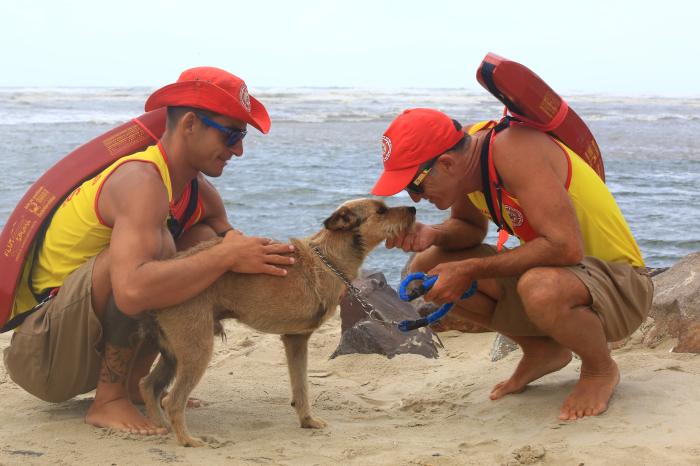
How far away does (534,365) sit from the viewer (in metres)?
5.39

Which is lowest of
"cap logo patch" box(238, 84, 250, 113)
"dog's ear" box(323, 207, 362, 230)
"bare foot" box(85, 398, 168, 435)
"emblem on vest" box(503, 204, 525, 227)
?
"bare foot" box(85, 398, 168, 435)

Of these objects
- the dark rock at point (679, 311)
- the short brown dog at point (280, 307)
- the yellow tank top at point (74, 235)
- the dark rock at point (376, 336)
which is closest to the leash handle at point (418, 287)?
the short brown dog at point (280, 307)

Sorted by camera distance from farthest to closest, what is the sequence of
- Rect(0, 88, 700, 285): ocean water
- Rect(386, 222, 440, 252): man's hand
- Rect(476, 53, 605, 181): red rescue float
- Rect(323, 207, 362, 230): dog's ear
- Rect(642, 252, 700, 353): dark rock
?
Rect(0, 88, 700, 285): ocean water
Rect(642, 252, 700, 353): dark rock
Rect(386, 222, 440, 252): man's hand
Rect(323, 207, 362, 230): dog's ear
Rect(476, 53, 605, 181): red rescue float

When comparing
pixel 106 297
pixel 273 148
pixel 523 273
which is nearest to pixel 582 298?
pixel 523 273

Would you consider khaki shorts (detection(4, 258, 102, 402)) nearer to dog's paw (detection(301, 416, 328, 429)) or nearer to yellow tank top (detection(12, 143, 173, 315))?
yellow tank top (detection(12, 143, 173, 315))

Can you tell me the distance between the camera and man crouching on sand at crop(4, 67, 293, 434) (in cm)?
454

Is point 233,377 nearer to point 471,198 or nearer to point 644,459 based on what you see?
point 471,198

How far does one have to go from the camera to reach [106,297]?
4793 mm

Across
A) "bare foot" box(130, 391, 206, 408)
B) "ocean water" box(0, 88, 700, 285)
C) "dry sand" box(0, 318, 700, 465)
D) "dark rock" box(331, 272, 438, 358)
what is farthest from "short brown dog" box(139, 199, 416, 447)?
"ocean water" box(0, 88, 700, 285)

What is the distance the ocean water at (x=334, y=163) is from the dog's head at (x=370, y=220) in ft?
12.2

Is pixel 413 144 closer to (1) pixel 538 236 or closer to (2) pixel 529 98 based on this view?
(2) pixel 529 98

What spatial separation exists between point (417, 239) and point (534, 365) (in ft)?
3.37

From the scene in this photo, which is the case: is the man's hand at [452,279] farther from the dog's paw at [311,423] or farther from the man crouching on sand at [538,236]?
the dog's paw at [311,423]

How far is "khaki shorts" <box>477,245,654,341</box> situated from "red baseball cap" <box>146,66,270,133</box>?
1776 mm
